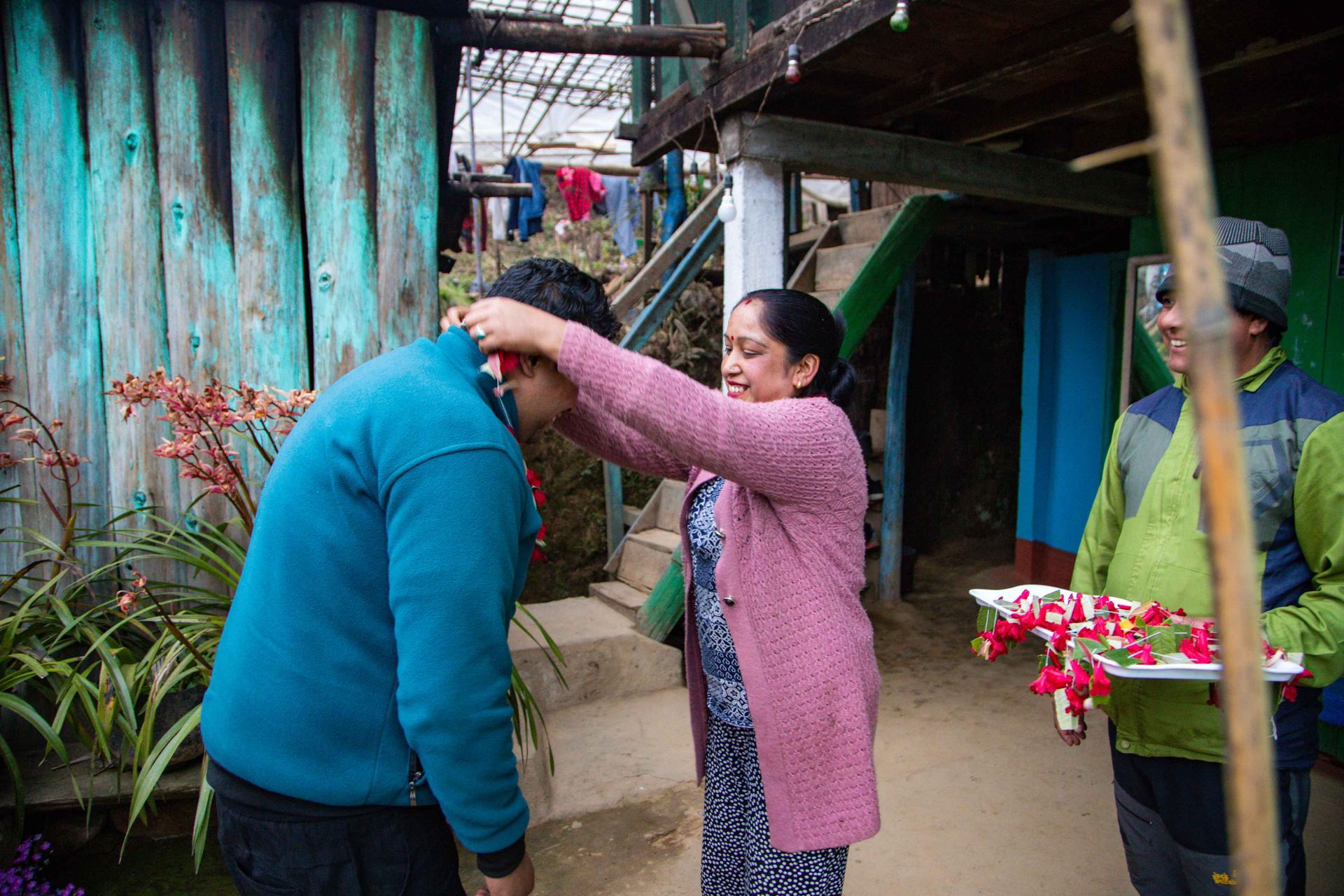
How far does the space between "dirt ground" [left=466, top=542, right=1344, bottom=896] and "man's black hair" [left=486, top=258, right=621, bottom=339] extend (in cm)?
229

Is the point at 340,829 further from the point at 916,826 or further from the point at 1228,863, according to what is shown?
the point at 916,826

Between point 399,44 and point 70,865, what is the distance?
9.50ft

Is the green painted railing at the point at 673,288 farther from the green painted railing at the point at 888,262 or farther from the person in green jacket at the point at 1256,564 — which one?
the person in green jacket at the point at 1256,564

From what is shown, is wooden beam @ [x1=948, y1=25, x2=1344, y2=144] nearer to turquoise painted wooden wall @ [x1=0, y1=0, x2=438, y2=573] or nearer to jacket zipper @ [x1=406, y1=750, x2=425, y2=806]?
turquoise painted wooden wall @ [x1=0, y1=0, x2=438, y2=573]

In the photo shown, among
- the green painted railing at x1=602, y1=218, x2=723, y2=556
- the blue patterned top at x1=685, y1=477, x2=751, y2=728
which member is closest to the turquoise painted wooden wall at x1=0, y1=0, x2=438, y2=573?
the blue patterned top at x1=685, y1=477, x2=751, y2=728

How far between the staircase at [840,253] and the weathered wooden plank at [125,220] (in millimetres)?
3346

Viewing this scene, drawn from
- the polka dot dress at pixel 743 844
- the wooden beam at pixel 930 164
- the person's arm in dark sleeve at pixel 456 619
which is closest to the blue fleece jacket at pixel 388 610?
the person's arm in dark sleeve at pixel 456 619

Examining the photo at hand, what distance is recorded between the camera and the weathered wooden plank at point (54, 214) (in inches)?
103

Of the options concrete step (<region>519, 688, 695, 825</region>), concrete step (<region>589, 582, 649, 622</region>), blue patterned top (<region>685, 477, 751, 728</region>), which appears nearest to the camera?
blue patterned top (<region>685, 477, 751, 728</region>)

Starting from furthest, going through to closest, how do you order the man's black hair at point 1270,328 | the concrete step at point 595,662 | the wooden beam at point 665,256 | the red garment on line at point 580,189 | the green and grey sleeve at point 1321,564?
1. the red garment on line at point 580,189
2. the wooden beam at point 665,256
3. the concrete step at point 595,662
4. the man's black hair at point 1270,328
5. the green and grey sleeve at point 1321,564

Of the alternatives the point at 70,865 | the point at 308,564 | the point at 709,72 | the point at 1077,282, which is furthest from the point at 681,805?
the point at 1077,282

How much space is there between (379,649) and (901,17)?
2.62 metres

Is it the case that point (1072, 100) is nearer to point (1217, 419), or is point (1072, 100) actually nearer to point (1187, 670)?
point (1187, 670)

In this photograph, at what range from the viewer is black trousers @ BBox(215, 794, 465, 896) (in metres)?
1.32
